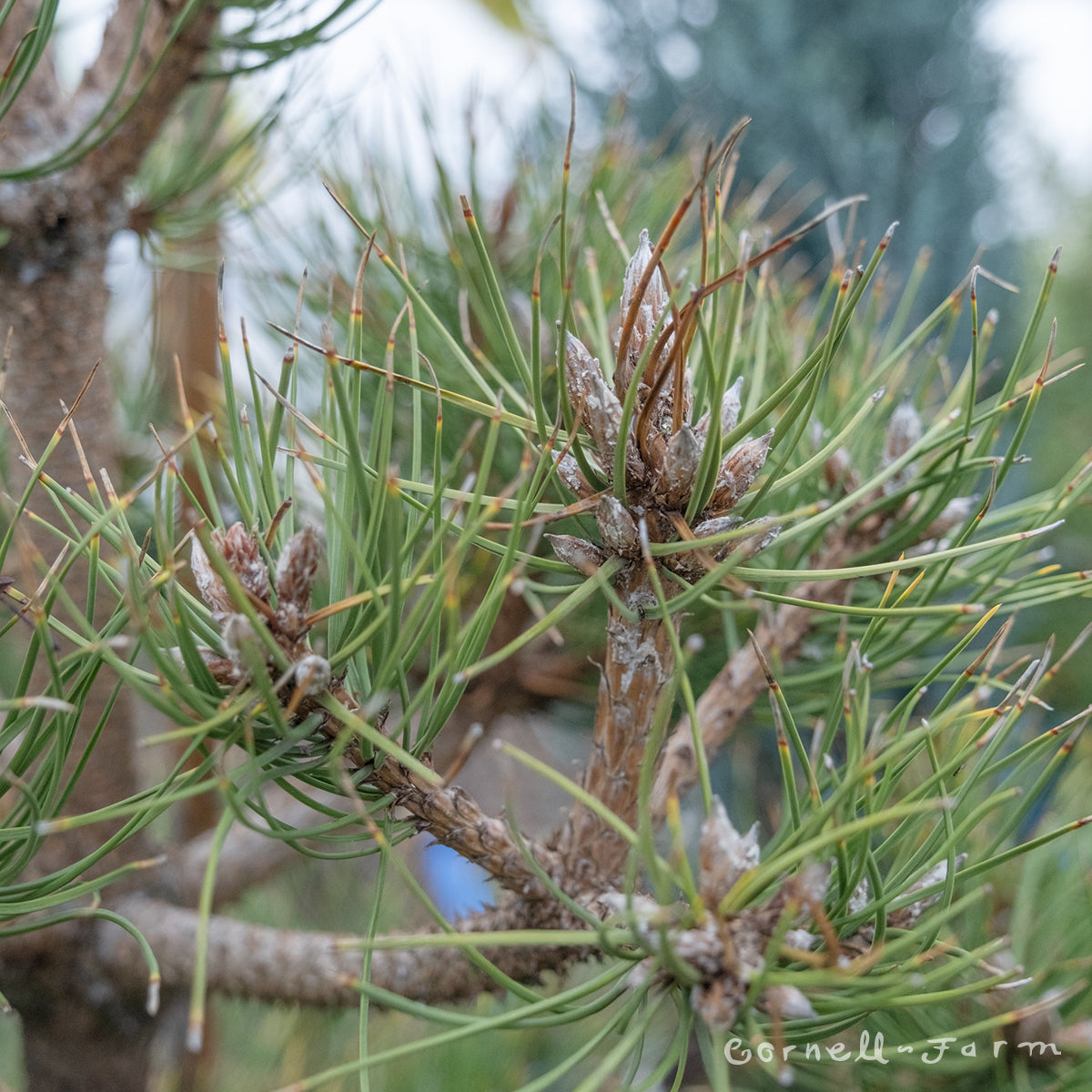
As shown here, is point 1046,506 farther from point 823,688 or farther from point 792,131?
point 792,131

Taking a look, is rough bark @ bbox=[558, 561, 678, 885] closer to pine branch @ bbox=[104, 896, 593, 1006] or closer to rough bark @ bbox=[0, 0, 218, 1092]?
pine branch @ bbox=[104, 896, 593, 1006]

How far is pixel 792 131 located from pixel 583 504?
1125 millimetres

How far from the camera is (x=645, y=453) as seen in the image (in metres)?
0.19

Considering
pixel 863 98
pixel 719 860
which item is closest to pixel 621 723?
pixel 719 860

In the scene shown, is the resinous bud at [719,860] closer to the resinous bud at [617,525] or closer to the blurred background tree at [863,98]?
the resinous bud at [617,525]

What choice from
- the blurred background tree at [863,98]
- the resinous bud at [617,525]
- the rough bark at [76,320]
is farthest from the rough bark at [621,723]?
the blurred background tree at [863,98]

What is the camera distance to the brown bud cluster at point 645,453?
18cm

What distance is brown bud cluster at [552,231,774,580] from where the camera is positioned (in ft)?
0.59

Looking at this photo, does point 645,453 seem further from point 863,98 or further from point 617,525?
point 863,98

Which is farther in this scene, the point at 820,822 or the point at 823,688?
the point at 823,688

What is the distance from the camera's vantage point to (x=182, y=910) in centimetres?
37

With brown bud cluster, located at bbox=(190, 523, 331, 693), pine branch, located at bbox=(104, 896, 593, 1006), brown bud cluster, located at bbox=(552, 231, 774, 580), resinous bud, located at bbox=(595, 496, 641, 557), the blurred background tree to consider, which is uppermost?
the blurred background tree

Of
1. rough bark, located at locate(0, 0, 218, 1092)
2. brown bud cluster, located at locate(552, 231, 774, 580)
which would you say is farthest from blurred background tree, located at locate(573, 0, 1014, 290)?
brown bud cluster, located at locate(552, 231, 774, 580)

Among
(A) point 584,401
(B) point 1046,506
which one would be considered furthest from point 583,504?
(B) point 1046,506
